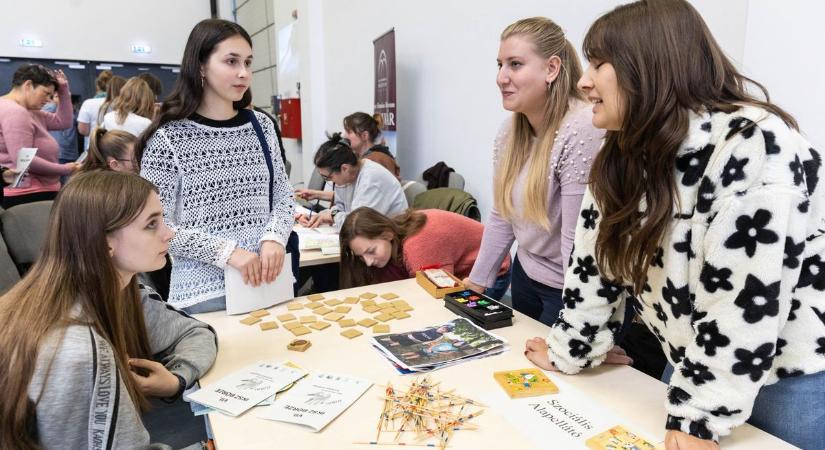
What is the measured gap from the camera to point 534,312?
185cm

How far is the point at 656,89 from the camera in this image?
0.94m

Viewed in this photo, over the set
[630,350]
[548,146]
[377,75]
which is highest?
[377,75]

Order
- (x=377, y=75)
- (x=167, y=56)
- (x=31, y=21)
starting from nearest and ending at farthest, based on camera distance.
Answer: (x=377, y=75) → (x=31, y=21) → (x=167, y=56)

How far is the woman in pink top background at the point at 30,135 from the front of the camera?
3.47 m

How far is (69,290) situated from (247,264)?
0.57 metres

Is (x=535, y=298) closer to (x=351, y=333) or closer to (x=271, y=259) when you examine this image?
(x=351, y=333)

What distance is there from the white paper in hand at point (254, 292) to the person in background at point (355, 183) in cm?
149

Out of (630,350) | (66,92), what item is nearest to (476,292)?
(630,350)

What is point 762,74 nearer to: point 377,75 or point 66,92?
point 377,75

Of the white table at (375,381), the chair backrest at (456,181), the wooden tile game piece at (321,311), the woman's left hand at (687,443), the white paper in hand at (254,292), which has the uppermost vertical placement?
the chair backrest at (456,181)

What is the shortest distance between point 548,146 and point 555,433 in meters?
0.83

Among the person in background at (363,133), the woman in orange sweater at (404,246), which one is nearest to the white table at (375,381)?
the woman in orange sweater at (404,246)

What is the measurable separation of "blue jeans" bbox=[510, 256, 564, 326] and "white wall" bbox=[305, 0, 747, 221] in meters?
1.20

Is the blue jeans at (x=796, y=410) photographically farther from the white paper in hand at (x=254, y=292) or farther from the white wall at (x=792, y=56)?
the white paper in hand at (x=254, y=292)
